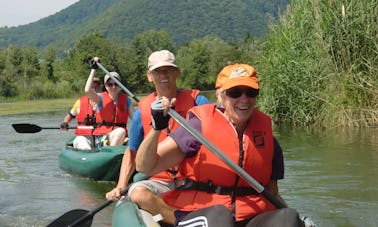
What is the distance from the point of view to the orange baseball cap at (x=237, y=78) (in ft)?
8.75

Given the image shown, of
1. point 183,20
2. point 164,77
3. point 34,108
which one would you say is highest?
point 183,20

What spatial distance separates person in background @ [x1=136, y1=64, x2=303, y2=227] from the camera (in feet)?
8.76

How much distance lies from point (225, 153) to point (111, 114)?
425 cm

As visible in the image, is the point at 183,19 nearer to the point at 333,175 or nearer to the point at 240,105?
the point at 333,175

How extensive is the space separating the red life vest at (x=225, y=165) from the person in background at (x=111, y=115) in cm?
394

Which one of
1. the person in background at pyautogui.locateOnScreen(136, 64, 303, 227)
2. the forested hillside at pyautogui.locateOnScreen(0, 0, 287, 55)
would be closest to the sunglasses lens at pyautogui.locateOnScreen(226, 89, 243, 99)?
the person in background at pyautogui.locateOnScreen(136, 64, 303, 227)

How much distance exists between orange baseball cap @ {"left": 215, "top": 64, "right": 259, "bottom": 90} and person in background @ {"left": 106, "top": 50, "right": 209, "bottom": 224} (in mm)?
837

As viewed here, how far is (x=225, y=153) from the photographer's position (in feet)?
9.13

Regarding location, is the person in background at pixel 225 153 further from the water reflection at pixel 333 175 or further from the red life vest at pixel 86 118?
the red life vest at pixel 86 118

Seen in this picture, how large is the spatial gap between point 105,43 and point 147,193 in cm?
4722

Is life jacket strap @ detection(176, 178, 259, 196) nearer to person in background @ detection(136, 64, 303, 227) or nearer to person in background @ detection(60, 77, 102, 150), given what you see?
person in background @ detection(136, 64, 303, 227)

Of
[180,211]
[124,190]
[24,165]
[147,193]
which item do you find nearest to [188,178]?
[180,211]

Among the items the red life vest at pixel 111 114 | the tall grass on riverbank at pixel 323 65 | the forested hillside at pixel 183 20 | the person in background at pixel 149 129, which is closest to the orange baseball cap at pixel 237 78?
the person in background at pixel 149 129

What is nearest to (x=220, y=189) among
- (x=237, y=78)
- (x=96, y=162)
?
(x=237, y=78)
